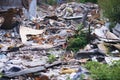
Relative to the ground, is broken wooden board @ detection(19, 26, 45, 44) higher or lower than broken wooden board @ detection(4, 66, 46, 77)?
lower

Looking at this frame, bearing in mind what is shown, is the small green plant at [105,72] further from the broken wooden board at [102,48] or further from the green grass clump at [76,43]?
the green grass clump at [76,43]

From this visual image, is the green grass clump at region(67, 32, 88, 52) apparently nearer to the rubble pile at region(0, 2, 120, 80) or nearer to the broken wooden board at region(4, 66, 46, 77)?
the rubble pile at region(0, 2, 120, 80)

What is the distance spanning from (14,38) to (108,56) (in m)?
5.01

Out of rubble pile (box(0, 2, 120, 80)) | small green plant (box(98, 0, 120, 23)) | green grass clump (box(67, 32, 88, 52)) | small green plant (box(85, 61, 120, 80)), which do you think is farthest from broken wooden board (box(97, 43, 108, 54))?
small green plant (box(98, 0, 120, 23))

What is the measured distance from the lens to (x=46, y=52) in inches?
414

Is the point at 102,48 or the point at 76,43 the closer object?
the point at 102,48

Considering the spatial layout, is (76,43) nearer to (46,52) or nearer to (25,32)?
(46,52)

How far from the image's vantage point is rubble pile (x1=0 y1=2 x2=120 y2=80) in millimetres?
8078

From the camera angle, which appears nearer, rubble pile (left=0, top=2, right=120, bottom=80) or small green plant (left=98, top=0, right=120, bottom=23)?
rubble pile (left=0, top=2, right=120, bottom=80)

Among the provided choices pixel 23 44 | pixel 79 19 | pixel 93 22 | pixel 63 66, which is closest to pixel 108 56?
pixel 63 66

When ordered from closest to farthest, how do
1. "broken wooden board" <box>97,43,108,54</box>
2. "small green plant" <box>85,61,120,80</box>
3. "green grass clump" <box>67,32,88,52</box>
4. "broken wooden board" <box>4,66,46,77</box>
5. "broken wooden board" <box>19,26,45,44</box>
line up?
1. "small green plant" <box>85,61,120,80</box>
2. "broken wooden board" <box>4,66,46,77</box>
3. "broken wooden board" <box>97,43,108,54</box>
4. "green grass clump" <box>67,32,88,52</box>
5. "broken wooden board" <box>19,26,45,44</box>

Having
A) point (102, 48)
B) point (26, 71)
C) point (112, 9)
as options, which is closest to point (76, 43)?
point (102, 48)

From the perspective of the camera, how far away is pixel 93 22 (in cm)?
1549

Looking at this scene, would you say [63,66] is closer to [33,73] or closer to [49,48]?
[33,73]
